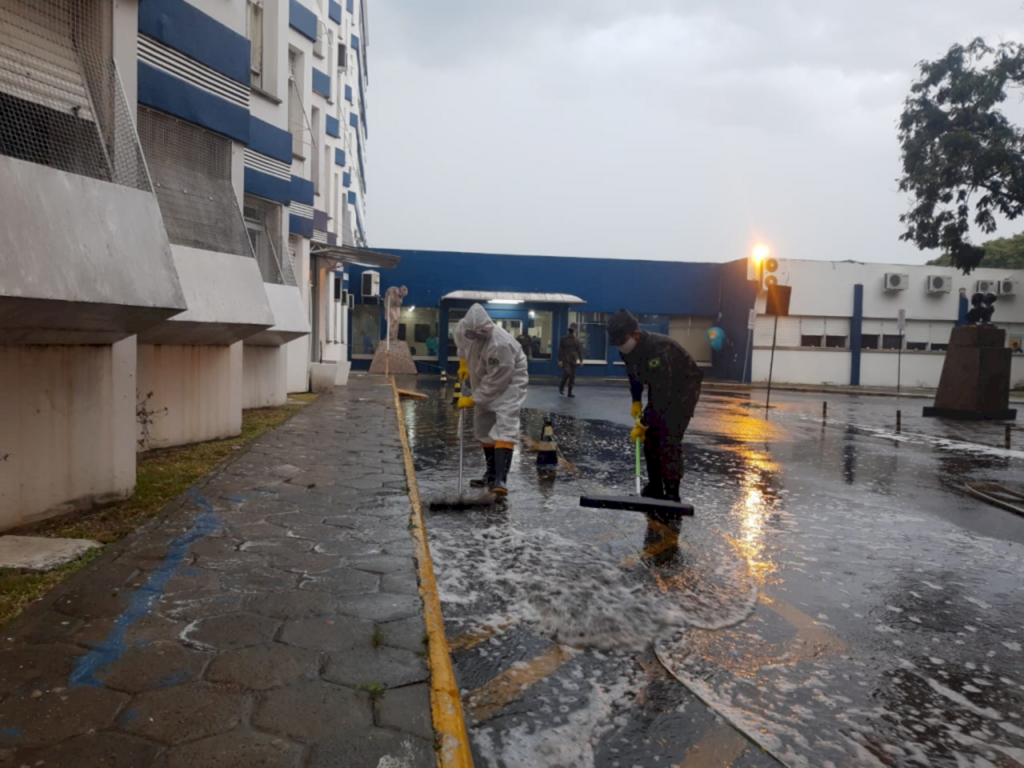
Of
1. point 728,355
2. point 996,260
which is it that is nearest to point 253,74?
point 728,355

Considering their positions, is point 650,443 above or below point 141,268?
below

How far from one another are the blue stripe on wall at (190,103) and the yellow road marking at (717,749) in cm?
754

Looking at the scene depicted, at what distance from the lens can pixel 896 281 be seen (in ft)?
100

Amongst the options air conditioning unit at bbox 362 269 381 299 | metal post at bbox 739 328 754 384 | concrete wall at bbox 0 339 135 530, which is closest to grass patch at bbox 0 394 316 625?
concrete wall at bbox 0 339 135 530

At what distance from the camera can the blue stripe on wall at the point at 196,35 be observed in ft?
24.0

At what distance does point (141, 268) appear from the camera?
4.90 meters

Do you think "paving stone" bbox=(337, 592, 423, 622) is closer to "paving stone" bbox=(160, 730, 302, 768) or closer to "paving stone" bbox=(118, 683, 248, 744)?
"paving stone" bbox=(118, 683, 248, 744)

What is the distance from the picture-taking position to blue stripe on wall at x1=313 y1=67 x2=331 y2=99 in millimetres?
20812

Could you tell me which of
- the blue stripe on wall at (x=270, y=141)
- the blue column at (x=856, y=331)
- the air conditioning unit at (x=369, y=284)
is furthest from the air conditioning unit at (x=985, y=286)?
the blue stripe on wall at (x=270, y=141)

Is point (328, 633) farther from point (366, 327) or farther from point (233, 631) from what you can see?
point (366, 327)

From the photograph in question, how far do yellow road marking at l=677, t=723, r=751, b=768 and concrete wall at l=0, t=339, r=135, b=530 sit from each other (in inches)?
172

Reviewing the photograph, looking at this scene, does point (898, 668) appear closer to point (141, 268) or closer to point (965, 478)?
point (141, 268)

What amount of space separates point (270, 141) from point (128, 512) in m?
8.23

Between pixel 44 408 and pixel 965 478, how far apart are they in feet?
30.2
